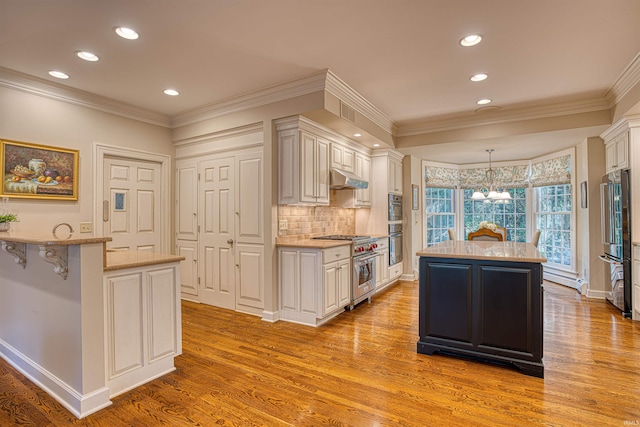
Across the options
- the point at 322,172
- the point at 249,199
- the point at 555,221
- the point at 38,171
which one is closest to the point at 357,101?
the point at 322,172

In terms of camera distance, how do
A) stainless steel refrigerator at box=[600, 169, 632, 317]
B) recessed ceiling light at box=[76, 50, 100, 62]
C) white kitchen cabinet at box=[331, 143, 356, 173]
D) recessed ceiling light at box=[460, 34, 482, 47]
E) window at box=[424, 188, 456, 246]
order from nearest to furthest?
recessed ceiling light at box=[460, 34, 482, 47] → recessed ceiling light at box=[76, 50, 100, 62] → stainless steel refrigerator at box=[600, 169, 632, 317] → white kitchen cabinet at box=[331, 143, 356, 173] → window at box=[424, 188, 456, 246]

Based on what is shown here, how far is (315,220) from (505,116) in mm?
3134

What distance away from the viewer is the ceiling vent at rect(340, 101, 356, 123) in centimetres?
380

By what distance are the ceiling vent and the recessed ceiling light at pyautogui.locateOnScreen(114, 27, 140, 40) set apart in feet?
6.97

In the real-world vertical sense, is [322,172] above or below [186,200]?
above

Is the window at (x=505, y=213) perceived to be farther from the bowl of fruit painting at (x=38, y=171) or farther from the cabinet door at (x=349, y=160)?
the bowl of fruit painting at (x=38, y=171)

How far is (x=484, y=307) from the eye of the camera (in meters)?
2.70

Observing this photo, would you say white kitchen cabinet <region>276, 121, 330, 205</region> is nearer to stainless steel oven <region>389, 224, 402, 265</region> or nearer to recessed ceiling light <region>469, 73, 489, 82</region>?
recessed ceiling light <region>469, 73, 489, 82</region>

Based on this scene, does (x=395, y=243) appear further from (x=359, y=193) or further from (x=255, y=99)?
(x=255, y=99)

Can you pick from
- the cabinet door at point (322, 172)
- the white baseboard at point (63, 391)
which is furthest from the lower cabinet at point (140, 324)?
the cabinet door at point (322, 172)

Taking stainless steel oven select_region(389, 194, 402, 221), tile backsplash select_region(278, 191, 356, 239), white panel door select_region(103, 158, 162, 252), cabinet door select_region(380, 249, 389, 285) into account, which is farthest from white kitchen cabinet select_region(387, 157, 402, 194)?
white panel door select_region(103, 158, 162, 252)

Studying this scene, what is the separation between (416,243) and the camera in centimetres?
640

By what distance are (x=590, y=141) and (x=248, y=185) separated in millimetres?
5066

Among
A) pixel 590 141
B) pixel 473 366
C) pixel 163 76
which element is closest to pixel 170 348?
pixel 473 366
